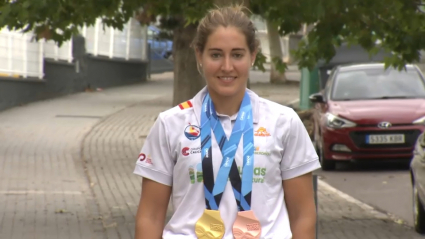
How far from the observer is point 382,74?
15305 millimetres

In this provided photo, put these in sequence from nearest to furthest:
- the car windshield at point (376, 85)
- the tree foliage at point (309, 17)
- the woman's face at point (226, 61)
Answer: the woman's face at point (226, 61) → the tree foliage at point (309, 17) → the car windshield at point (376, 85)

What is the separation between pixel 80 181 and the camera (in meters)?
12.1

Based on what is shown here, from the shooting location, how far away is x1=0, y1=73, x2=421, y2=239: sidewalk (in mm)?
8727

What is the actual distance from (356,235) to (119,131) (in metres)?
10.7

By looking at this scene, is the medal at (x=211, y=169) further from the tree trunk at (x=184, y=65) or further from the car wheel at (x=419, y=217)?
the tree trunk at (x=184, y=65)

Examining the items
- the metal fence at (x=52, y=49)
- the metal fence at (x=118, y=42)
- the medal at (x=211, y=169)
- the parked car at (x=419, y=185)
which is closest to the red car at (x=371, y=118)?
the metal fence at (x=52, y=49)

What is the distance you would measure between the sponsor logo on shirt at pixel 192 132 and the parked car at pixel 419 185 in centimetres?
567

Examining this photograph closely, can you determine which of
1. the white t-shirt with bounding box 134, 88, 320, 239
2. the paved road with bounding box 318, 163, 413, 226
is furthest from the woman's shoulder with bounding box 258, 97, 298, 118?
the paved road with bounding box 318, 163, 413, 226

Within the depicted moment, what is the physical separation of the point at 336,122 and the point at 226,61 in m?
11.0

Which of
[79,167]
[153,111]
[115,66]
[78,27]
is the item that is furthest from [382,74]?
[115,66]

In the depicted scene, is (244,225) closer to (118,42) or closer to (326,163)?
(326,163)

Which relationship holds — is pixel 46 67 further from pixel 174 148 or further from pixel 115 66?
pixel 174 148

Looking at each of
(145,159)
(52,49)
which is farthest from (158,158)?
(52,49)

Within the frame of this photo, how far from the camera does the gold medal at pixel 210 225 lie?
310cm
